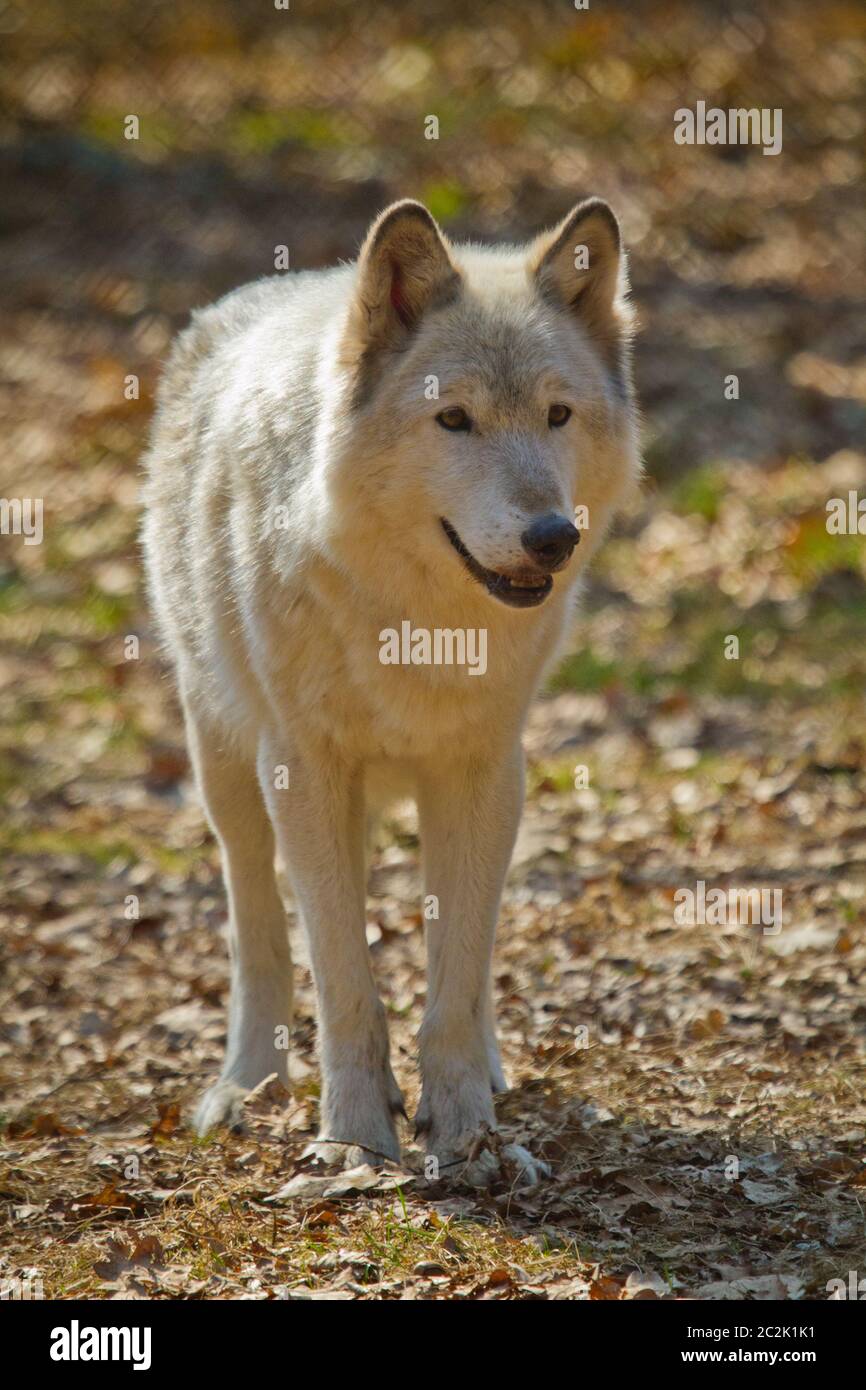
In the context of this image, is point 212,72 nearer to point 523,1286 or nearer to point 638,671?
point 638,671

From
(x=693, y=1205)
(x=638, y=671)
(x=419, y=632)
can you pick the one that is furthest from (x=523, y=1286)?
(x=638, y=671)

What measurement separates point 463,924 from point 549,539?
4.05ft

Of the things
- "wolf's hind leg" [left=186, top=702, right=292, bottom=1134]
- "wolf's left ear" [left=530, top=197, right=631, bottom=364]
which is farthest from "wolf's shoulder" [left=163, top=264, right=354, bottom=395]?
"wolf's hind leg" [left=186, top=702, right=292, bottom=1134]

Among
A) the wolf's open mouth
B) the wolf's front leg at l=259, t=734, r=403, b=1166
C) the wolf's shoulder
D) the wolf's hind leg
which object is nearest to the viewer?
the wolf's open mouth

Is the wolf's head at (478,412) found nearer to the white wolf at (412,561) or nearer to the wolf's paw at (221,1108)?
the white wolf at (412,561)

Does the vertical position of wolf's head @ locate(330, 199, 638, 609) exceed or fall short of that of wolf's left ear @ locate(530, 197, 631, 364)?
it falls short

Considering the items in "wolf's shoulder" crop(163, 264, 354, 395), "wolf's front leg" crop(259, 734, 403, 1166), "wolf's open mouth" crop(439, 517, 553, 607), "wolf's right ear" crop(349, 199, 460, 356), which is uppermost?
"wolf's shoulder" crop(163, 264, 354, 395)

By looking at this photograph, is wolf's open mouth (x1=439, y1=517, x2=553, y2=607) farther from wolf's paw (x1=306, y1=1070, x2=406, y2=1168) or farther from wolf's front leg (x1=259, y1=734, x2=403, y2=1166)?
wolf's paw (x1=306, y1=1070, x2=406, y2=1168)

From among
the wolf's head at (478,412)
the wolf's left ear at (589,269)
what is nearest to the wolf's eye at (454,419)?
the wolf's head at (478,412)

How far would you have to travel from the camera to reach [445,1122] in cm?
454

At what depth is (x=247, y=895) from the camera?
540 centimetres

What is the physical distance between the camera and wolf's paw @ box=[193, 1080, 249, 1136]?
16.2 feet

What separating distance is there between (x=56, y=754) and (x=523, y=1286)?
544cm

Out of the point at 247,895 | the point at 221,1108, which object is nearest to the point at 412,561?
the point at 247,895
